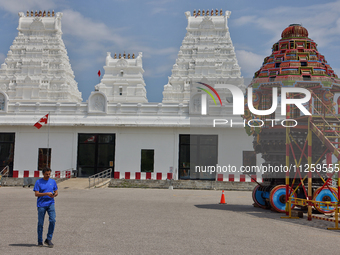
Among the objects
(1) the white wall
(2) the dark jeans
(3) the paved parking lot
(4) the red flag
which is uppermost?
(4) the red flag

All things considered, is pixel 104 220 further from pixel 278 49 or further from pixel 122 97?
pixel 122 97

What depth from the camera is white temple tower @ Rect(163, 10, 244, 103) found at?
48500mm

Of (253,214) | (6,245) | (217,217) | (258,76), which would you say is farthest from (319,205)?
(6,245)

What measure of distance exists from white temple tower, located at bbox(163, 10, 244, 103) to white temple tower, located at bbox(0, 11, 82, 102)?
14412 mm

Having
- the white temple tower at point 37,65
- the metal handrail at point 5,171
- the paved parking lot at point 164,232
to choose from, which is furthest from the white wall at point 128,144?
the white temple tower at point 37,65

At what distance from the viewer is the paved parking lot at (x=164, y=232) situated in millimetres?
8594

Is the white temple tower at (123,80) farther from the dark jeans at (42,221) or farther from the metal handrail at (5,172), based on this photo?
the dark jeans at (42,221)

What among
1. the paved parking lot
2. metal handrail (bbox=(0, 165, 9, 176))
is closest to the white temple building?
metal handrail (bbox=(0, 165, 9, 176))

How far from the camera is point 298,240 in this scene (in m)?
9.85

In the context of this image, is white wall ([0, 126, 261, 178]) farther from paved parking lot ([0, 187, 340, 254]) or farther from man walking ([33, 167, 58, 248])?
man walking ([33, 167, 58, 248])

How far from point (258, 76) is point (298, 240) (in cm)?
836

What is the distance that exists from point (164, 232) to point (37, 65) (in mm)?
47138

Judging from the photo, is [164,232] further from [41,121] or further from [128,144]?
[41,121]

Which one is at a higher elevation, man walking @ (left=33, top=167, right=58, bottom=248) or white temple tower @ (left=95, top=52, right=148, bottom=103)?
white temple tower @ (left=95, top=52, right=148, bottom=103)
